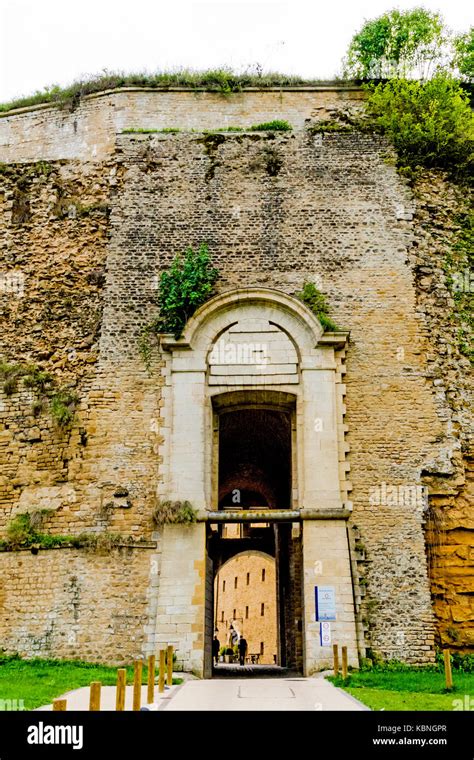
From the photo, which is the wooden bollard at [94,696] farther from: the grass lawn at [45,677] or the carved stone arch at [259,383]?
the carved stone arch at [259,383]

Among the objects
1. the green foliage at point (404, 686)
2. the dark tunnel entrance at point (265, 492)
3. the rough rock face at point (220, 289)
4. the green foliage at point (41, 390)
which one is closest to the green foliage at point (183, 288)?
the rough rock face at point (220, 289)

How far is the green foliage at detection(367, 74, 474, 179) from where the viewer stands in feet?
56.6

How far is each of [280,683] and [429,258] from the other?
9247 millimetres

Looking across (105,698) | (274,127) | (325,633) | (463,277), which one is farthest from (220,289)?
(105,698)

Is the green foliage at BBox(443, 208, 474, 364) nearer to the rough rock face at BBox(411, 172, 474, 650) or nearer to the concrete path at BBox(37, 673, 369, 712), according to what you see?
the rough rock face at BBox(411, 172, 474, 650)

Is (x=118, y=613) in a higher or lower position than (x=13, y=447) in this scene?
lower

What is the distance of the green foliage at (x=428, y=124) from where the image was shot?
1727 cm

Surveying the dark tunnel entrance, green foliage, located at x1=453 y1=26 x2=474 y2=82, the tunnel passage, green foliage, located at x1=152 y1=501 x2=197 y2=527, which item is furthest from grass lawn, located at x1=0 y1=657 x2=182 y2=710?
green foliage, located at x1=453 y1=26 x2=474 y2=82

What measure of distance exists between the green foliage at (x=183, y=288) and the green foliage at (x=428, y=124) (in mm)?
5164

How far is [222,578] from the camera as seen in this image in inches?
1593

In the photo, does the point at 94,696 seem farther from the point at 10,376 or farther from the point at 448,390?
the point at 448,390
